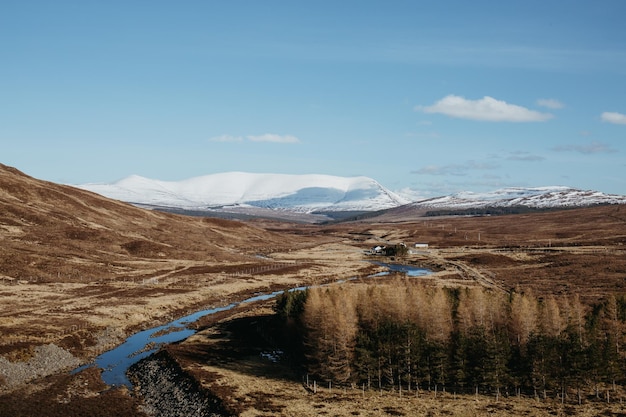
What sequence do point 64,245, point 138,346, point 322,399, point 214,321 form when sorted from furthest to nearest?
point 64,245, point 214,321, point 138,346, point 322,399

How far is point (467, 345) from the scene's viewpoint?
59.8 m

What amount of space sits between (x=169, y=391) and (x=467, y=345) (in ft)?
110

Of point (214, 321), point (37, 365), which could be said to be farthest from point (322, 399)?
point (214, 321)

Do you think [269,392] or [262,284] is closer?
[269,392]

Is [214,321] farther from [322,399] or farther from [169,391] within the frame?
[322,399]

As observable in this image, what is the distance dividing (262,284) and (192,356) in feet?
219

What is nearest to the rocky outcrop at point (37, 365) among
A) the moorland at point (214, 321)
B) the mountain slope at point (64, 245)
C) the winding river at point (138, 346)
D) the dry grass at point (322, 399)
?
the moorland at point (214, 321)

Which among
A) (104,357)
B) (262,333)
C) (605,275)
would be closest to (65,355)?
(104,357)

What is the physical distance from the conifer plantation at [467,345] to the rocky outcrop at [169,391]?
43.7ft

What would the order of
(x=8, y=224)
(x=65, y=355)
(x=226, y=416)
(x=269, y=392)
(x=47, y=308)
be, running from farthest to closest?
(x=8, y=224) < (x=47, y=308) < (x=65, y=355) < (x=269, y=392) < (x=226, y=416)

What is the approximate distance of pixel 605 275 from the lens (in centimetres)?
13712

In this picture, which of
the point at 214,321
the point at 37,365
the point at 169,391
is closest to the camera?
the point at 169,391

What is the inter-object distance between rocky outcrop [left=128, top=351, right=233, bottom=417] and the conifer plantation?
13.3 meters

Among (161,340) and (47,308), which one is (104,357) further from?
(47,308)
